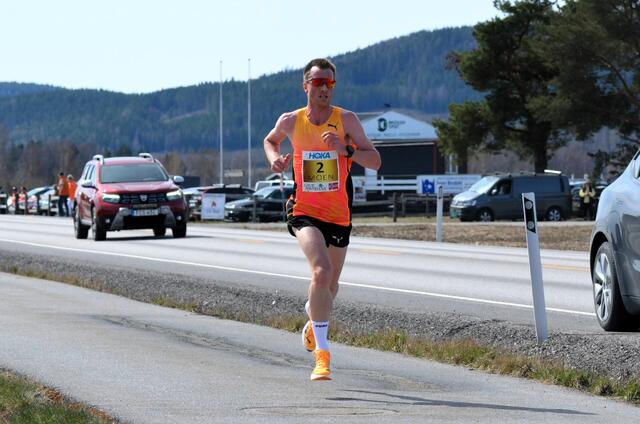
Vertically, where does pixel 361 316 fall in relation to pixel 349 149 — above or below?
below

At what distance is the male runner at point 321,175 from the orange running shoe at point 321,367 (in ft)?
0.51

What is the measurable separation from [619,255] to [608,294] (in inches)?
18.3

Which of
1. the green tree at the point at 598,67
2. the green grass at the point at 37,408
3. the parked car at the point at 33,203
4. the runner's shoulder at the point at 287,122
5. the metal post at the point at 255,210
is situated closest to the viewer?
the green grass at the point at 37,408

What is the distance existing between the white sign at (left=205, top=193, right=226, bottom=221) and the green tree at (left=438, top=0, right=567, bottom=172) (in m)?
20.0

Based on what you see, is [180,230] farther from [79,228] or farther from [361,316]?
[361,316]

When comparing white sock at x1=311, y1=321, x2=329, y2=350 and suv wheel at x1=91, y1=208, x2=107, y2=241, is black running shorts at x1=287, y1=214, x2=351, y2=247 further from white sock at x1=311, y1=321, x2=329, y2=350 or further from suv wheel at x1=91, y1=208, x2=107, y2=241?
suv wheel at x1=91, y1=208, x2=107, y2=241

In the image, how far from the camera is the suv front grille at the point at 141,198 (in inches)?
1204

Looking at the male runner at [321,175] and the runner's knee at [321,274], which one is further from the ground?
the male runner at [321,175]

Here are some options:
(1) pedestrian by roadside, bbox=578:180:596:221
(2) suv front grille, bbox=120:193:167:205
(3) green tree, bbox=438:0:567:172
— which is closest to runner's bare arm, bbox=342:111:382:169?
(2) suv front grille, bbox=120:193:167:205

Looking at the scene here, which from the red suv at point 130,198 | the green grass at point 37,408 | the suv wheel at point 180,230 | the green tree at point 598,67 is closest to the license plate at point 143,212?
the red suv at point 130,198

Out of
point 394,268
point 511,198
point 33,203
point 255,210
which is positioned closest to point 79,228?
point 394,268

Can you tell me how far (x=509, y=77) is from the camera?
6988 centimetres

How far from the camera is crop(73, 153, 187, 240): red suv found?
100 ft

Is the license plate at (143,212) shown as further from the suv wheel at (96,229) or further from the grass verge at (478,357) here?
the grass verge at (478,357)
